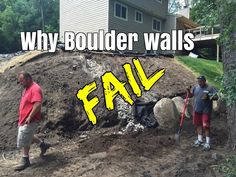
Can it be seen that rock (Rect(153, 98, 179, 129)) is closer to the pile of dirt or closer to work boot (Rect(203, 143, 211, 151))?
the pile of dirt

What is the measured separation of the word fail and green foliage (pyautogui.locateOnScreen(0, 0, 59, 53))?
1960cm

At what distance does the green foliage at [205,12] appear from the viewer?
396cm

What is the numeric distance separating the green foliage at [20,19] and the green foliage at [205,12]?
26294 mm

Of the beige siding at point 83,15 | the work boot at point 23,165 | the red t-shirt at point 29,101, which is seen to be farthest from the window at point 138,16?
the work boot at point 23,165

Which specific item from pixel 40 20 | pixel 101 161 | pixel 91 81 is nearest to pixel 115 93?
pixel 91 81

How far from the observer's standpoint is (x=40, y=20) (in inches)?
1339

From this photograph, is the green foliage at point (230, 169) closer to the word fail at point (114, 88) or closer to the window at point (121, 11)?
the word fail at point (114, 88)

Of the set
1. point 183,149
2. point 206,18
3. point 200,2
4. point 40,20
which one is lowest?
point 183,149

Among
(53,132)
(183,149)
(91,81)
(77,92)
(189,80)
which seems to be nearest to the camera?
(183,149)

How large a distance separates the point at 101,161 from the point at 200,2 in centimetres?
339

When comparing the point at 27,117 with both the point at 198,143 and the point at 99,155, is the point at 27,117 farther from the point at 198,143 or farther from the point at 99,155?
the point at 198,143

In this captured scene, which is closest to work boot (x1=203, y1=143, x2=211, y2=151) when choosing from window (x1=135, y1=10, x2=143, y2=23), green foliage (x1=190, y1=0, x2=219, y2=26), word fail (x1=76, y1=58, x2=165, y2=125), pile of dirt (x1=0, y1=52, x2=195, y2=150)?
pile of dirt (x1=0, y1=52, x2=195, y2=150)

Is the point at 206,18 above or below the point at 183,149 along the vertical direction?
above

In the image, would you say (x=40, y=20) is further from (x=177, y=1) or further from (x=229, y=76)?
(x=229, y=76)
